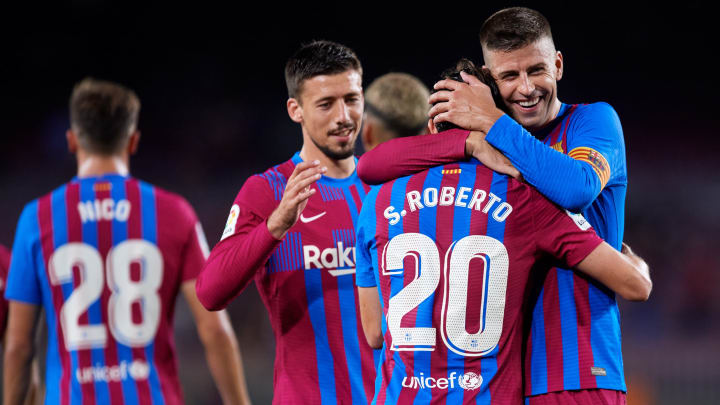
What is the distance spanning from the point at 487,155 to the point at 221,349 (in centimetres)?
188

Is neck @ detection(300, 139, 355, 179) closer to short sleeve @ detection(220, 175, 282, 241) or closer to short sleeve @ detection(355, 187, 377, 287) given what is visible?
short sleeve @ detection(220, 175, 282, 241)

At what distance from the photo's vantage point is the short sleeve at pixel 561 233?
247cm

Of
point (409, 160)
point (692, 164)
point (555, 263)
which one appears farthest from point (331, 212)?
point (692, 164)

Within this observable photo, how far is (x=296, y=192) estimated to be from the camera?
2.82m

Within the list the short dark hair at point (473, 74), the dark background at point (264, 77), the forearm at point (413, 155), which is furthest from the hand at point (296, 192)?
the dark background at point (264, 77)

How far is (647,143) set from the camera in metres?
12.5

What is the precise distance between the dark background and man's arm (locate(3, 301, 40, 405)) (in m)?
7.39

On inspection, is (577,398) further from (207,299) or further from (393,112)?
(393,112)

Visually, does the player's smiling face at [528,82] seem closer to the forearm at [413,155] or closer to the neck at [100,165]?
the forearm at [413,155]

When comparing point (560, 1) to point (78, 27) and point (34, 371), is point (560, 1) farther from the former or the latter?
point (34, 371)

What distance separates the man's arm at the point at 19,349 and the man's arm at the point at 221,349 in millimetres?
704

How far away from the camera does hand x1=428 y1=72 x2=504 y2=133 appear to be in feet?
8.54

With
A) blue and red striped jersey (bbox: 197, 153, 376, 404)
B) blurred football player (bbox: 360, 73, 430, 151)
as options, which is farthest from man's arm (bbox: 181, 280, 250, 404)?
blurred football player (bbox: 360, 73, 430, 151)

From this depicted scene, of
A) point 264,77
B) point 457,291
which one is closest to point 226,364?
point 457,291
